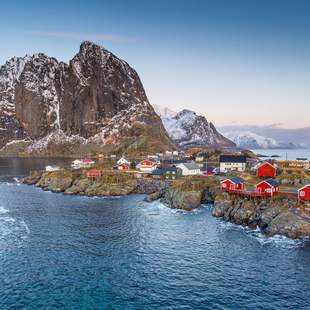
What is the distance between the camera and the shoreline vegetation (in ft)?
179

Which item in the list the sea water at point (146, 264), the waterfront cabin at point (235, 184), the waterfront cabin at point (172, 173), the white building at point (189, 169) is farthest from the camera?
the white building at point (189, 169)

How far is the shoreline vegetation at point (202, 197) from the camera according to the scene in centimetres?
5453

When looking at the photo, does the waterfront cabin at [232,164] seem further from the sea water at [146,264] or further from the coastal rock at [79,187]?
the sea water at [146,264]

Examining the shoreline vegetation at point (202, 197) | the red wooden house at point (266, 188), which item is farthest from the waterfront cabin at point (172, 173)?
the red wooden house at point (266, 188)

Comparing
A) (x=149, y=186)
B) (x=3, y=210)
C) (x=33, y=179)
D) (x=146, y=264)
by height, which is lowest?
(x=146, y=264)

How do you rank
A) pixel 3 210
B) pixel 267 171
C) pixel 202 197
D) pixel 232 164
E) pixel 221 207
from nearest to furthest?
pixel 221 207, pixel 3 210, pixel 202 197, pixel 267 171, pixel 232 164

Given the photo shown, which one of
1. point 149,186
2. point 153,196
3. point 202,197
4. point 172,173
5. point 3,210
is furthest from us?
point 172,173

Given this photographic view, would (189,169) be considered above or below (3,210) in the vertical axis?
above

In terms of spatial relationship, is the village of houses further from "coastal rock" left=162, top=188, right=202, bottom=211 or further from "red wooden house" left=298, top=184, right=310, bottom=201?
"coastal rock" left=162, top=188, right=202, bottom=211

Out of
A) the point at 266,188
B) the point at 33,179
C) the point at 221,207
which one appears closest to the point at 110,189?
the point at 221,207

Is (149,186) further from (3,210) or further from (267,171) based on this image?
(3,210)

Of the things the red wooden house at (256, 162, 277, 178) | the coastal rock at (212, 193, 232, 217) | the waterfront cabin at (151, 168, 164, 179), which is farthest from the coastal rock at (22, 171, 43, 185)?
the red wooden house at (256, 162, 277, 178)

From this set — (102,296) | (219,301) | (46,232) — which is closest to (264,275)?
(219,301)

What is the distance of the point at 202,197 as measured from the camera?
268 ft
